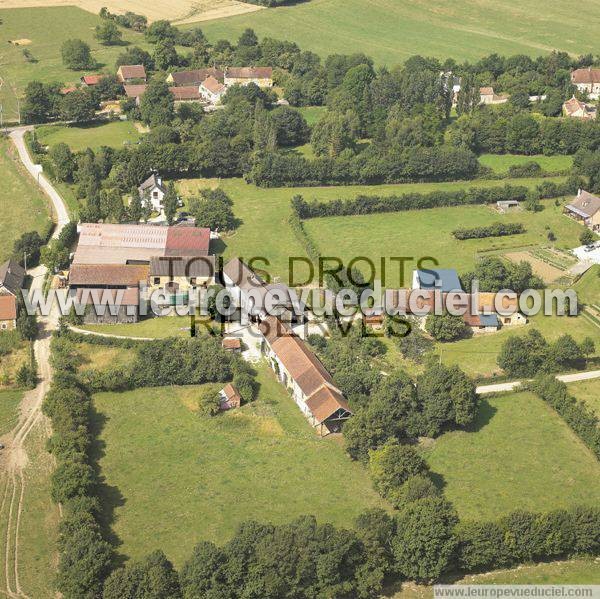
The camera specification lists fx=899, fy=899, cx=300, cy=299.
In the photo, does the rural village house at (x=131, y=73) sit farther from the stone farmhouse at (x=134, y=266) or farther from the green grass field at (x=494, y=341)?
the green grass field at (x=494, y=341)

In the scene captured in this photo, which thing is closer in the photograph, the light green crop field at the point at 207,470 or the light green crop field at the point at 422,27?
the light green crop field at the point at 207,470

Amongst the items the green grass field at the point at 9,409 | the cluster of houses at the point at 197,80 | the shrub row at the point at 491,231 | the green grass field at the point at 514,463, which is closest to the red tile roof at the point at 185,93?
the cluster of houses at the point at 197,80

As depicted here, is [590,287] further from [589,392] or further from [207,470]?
[207,470]

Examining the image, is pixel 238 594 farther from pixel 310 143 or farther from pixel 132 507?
pixel 310 143

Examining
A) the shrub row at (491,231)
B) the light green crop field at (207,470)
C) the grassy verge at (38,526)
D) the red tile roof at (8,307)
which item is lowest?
the grassy verge at (38,526)

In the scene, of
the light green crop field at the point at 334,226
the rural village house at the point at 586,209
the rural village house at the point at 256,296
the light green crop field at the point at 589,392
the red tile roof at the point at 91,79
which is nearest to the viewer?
the light green crop field at the point at 589,392

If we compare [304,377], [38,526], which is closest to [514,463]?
[304,377]
